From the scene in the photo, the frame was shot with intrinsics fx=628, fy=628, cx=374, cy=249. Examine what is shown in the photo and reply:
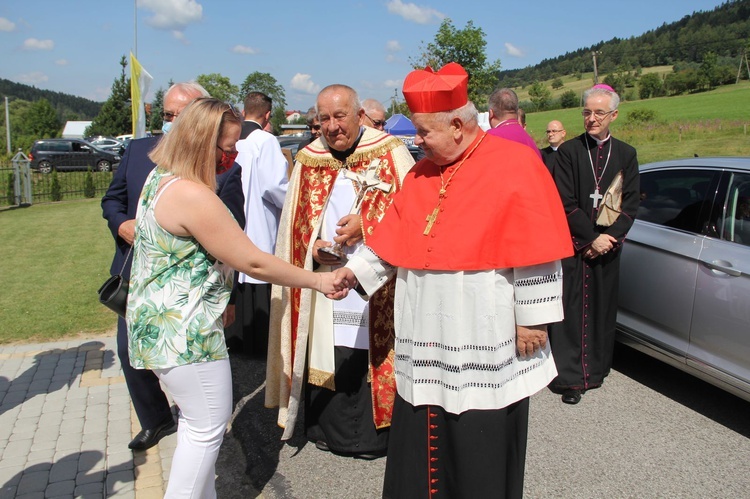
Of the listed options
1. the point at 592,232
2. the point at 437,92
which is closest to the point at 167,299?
the point at 437,92

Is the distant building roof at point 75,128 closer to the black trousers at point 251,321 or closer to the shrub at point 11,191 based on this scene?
the shrub at point 11,191

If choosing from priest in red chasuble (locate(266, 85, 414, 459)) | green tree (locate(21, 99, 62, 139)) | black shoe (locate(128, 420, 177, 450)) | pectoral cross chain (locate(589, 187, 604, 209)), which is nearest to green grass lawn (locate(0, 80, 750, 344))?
black shoe (locate(128, 420, 177, 450))

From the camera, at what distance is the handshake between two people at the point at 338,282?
112 inches

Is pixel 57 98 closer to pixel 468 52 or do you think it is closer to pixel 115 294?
pixel 468 52

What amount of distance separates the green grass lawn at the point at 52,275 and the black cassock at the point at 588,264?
455 centimetres

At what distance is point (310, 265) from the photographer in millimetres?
3725

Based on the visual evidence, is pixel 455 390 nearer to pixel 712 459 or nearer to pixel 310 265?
pixel 310 265

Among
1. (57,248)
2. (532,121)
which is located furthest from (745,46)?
(57,248)

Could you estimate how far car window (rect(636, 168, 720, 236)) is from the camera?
172 inches

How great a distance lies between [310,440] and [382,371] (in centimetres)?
73

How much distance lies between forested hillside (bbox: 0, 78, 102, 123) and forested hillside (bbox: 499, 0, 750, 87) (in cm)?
12665

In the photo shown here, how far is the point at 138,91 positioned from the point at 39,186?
47.6ft

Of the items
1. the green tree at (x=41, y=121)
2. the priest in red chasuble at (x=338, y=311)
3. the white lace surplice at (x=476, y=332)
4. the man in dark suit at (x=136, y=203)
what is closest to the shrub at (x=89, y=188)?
the man in dark suit at (x=136, y=203)

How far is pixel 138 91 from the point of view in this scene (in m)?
7.17
